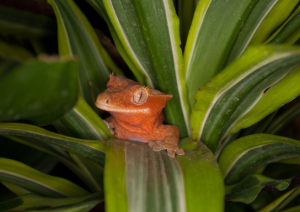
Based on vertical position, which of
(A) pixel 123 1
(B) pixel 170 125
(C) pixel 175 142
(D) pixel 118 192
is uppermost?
(A) pixel 123 1

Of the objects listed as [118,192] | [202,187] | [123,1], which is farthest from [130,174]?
[123,1]

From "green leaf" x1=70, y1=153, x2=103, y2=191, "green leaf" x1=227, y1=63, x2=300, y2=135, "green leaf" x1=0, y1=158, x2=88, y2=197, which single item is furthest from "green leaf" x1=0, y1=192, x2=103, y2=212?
"green leaf" x1=227, y1=63, x2=300, y2=135

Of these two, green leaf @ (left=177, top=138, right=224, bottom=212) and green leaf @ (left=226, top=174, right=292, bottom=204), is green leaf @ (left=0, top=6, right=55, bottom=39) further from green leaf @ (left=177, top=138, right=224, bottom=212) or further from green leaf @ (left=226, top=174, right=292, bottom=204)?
green leaf @ (left=226, top=174, right=292, bottom=204)

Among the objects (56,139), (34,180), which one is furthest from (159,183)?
(34,180)

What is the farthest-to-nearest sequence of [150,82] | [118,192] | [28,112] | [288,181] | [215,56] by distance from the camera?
[150,82], [215,56], [288,181], [118,192], [28,112]

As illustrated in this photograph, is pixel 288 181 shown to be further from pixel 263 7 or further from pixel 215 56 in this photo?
pixel 263 7

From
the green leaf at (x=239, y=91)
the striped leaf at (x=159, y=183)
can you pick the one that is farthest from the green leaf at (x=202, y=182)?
the green leaf at (x=239, y=91)

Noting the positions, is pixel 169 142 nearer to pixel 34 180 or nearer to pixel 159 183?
pixel 159 183

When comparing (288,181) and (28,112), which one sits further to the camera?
(288,181)
